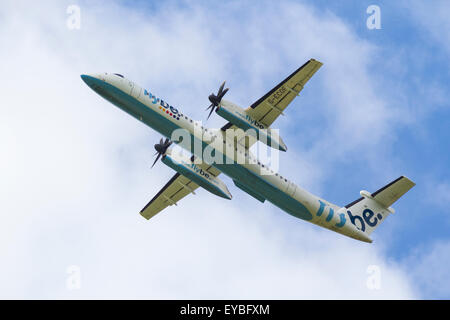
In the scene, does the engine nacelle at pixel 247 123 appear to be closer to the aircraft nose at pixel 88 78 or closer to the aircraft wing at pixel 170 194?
the aircraft nose at pixel 88 78

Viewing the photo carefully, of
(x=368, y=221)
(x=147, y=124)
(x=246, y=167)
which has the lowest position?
(x=368, y=221)

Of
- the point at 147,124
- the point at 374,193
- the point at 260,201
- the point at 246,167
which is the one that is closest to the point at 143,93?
the point at 147,124

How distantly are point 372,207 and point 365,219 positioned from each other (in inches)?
34.7

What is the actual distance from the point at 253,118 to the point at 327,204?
21.5 ft

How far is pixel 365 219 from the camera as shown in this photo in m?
34.3

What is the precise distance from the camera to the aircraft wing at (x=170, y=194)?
36656 mm

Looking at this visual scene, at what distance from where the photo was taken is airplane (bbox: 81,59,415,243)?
30000 mm

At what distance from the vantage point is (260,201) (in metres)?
33.6

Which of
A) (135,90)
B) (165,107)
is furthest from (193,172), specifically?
(135,90)

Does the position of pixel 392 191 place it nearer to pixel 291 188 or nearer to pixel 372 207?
pixel 372 207

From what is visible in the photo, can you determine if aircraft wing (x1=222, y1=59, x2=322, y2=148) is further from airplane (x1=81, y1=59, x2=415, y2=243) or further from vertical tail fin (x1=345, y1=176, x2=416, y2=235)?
vertical tail fin (x1=345, y1=176, x2=416, y2=235)

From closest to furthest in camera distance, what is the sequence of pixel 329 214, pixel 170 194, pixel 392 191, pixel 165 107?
pixel 165 107 < pixel 329 214 < pixel 392 191 < pixel 170 194

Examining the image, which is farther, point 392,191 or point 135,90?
point 392,191

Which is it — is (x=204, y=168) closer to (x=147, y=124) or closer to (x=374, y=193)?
(x=147, y=124)
